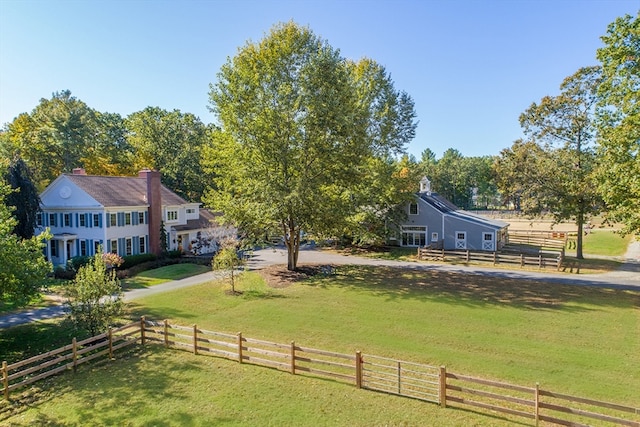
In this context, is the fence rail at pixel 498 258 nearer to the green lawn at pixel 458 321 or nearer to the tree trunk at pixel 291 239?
the green lawn at pixel 458 321

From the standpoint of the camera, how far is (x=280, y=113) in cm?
2734

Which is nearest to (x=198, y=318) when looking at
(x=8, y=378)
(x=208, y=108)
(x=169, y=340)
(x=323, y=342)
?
(x=169, y=340)

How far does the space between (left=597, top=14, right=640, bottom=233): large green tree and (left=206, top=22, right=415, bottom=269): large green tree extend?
1403 cm

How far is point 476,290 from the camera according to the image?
24.5 meters

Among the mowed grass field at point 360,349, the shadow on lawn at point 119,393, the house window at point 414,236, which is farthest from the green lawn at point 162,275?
the house window at point 414,236

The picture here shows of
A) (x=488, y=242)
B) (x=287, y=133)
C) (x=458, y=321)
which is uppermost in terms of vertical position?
(x=287, y=133)

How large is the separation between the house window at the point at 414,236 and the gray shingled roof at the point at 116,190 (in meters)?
23.3

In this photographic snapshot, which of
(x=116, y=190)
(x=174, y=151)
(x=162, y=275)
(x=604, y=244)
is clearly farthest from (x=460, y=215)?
(x=174, y=151)

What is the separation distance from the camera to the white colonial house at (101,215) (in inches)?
1237

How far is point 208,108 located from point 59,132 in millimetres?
25253

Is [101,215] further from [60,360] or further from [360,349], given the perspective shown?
[360,349]

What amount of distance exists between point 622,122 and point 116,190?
113ft

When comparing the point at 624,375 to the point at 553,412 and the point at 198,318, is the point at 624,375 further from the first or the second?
the point at 198,318

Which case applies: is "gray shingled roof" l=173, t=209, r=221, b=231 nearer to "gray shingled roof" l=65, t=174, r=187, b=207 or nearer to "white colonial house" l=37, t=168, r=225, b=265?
"white colonial house" l=37, t=168, r=225, b=265
